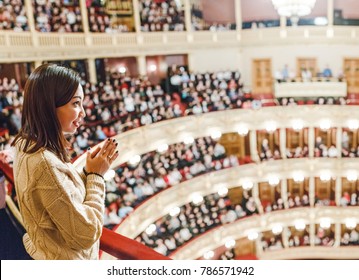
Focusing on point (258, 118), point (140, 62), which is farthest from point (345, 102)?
point (140, 62)

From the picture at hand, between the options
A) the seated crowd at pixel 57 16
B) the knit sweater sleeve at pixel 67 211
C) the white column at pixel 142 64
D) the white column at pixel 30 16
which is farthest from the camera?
the white column at pixel 142 64

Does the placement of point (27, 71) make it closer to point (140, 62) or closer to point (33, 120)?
point (140, 62)

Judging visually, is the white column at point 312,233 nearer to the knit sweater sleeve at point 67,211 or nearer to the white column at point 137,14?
the white column at point 137,14

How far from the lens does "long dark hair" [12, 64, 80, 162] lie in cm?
158

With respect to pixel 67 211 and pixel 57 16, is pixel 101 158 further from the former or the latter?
pixel 57 16

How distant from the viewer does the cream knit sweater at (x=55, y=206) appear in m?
1.52

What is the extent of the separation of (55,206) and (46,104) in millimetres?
370

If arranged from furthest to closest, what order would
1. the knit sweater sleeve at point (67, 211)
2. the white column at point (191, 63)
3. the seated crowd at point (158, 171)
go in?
1. the white column at point (191, 63)
2. the seated crowd at point (158, 171)
3. the knit sweater sleeve at point (67, 211)

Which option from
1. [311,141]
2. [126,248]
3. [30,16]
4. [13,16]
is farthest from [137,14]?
[126,248]

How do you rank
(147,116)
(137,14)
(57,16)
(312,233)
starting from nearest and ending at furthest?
(57,16) < (147,116) < (137,14) < (312,233)

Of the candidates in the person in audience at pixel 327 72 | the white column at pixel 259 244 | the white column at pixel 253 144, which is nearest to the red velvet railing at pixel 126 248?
the person in audience at pixel 327 72

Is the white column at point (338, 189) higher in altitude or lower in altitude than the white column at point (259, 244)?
higher

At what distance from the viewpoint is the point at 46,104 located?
5.22 feet

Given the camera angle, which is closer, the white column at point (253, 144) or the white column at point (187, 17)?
the white column at point (187, 17)
